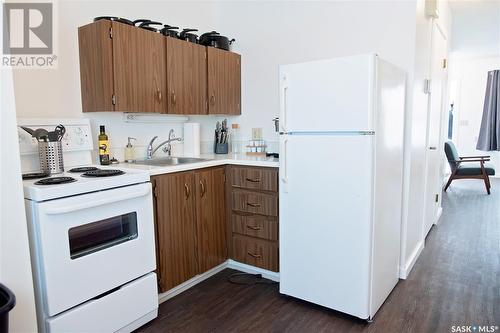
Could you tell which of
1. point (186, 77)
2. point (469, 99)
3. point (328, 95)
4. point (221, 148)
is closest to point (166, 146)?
point (221, 148)

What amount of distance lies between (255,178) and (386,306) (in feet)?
4.07

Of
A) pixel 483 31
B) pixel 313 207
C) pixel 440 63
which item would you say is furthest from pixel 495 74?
pixel 313 207

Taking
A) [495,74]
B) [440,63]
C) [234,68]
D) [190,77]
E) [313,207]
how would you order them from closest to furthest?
[313,207]
[190,77]
[234,68]
[440,63]
[495,74]

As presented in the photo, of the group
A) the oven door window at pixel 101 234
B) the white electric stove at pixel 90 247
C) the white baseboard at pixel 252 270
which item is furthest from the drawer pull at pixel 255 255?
the oven door window at pixel 101 234

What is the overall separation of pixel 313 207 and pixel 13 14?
2.15 m

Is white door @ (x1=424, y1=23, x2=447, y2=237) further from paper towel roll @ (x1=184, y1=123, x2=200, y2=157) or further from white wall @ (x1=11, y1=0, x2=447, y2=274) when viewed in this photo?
paper towel roll @ (x1=184, y1=123, x2=200, y2=157)

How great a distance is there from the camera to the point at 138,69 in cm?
235

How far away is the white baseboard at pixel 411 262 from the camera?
103 inches

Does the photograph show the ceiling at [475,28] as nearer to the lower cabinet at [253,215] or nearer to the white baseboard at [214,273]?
the lower cabinet at [253,215]

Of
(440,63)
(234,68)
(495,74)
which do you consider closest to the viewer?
(234,68)

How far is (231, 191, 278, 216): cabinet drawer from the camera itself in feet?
8.08

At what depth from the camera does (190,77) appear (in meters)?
2.76

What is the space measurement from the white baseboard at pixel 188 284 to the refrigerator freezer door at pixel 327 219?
0.67m

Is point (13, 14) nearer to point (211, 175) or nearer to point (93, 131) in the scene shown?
point (93, 131)
